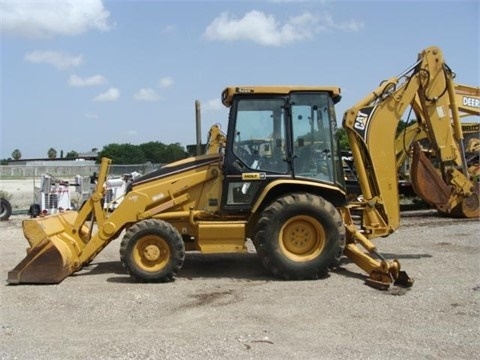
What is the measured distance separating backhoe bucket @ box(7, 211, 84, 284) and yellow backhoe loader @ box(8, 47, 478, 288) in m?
0.01

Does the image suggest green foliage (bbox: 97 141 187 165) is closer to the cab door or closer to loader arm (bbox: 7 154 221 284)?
loader arm (bbox: 7 154 221 284)

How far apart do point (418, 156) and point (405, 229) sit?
179 inches

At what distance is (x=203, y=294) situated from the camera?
746 centimetres

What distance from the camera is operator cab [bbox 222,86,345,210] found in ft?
27.3

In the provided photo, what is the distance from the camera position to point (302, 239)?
27.2 ft

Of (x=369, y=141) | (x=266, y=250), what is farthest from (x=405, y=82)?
(x=266, y=250)

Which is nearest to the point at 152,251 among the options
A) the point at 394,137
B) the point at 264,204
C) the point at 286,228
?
the point at 264,204

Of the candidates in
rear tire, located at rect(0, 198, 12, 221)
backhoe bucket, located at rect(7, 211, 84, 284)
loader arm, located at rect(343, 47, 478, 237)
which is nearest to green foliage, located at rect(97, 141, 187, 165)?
rear tire, located at rect(0, 198, 12, 221)

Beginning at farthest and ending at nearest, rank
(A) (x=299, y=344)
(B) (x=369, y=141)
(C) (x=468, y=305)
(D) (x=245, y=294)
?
(B) (x=369, y=141) → (D) (x=245, y=294) → (C) (x=468, y=305) → (A) (x=299, y=344)

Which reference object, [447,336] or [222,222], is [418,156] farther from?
[447,336]

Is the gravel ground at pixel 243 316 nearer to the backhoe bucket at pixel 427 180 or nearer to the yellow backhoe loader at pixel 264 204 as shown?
the yellow backhoe loader at pixel 264 204

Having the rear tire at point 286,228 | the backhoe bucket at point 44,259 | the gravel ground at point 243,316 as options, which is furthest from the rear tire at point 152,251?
the rear tire at point 286,228

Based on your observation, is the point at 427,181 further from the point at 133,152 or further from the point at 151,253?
the point at 133,152

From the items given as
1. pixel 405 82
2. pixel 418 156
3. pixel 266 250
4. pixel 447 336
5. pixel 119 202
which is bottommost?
pixel 447 336
